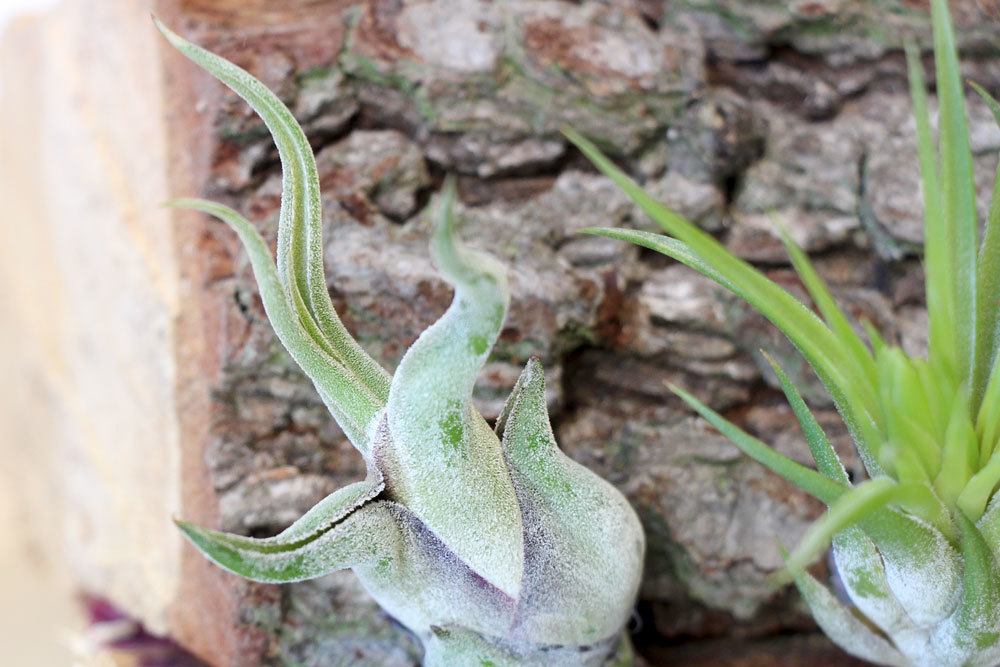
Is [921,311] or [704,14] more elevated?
[704,14]

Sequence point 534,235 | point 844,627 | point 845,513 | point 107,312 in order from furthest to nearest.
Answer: point 107,312 < point 534,235 < point 844,627 < point 845,513

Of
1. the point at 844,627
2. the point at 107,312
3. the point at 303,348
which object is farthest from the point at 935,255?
the point at 107,312

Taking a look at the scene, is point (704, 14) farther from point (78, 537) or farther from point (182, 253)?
point (78, 537)

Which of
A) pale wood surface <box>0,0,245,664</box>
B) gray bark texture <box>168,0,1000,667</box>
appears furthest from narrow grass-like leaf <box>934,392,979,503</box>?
pale wood surface <box>0,0,245,664</box>

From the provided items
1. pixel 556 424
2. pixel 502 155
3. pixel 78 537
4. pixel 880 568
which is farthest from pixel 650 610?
pixel 78 537

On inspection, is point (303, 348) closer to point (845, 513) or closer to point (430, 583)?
point (430, 583)

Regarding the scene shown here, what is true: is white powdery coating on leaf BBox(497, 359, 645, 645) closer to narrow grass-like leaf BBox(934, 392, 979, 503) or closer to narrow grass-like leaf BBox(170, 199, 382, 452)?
narrow grass-like leaf BBox(170, 199, 382, 452)
